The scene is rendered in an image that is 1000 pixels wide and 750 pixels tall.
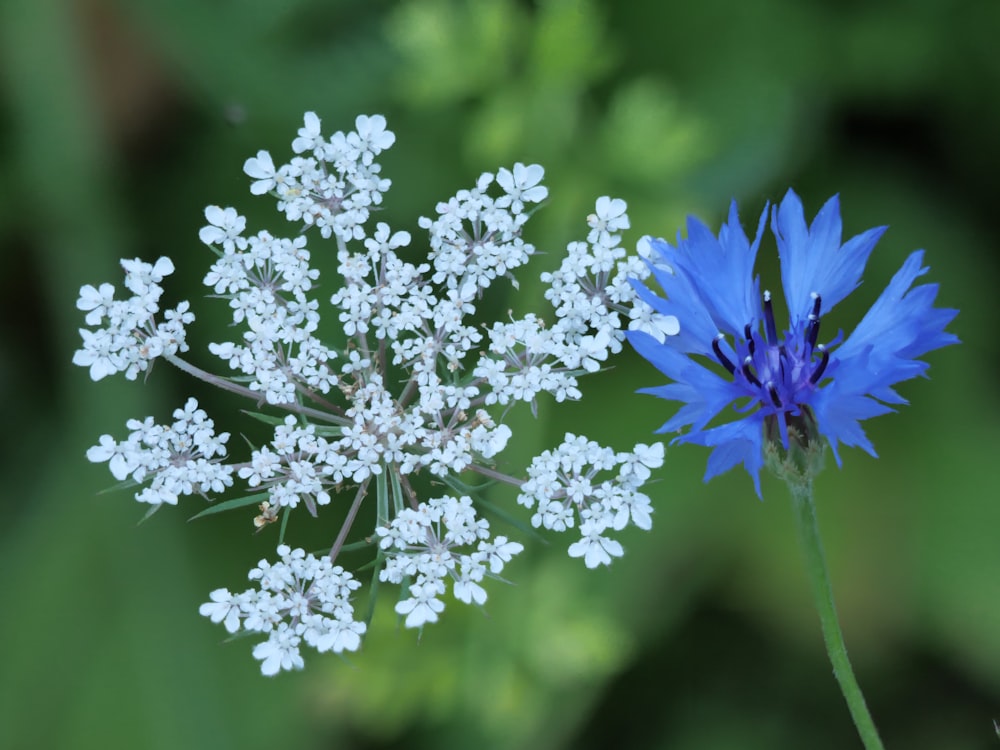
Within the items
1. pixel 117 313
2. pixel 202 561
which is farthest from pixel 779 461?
pixel 202 561

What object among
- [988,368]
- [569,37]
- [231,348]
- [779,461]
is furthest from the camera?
[988,368]

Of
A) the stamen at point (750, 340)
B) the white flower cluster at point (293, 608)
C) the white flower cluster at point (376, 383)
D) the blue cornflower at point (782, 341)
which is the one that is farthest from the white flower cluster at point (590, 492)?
the white flower cluster at point (293, 608)

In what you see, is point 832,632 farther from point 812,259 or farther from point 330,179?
point 330,179

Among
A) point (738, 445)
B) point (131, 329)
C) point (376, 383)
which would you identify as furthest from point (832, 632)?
point (131, 329)

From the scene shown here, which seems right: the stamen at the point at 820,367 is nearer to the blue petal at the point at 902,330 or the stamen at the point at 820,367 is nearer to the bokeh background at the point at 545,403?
the blue petal at the point at 902,330

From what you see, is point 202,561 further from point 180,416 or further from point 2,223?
point 180,416

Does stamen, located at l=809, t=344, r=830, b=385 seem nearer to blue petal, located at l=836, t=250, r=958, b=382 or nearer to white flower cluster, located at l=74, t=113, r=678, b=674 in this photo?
blue petal, located at l=836, t=250, r=958, b=382

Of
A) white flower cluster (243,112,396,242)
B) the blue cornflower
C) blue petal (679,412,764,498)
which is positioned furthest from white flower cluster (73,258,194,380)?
blue petal (679,412,764,498)
